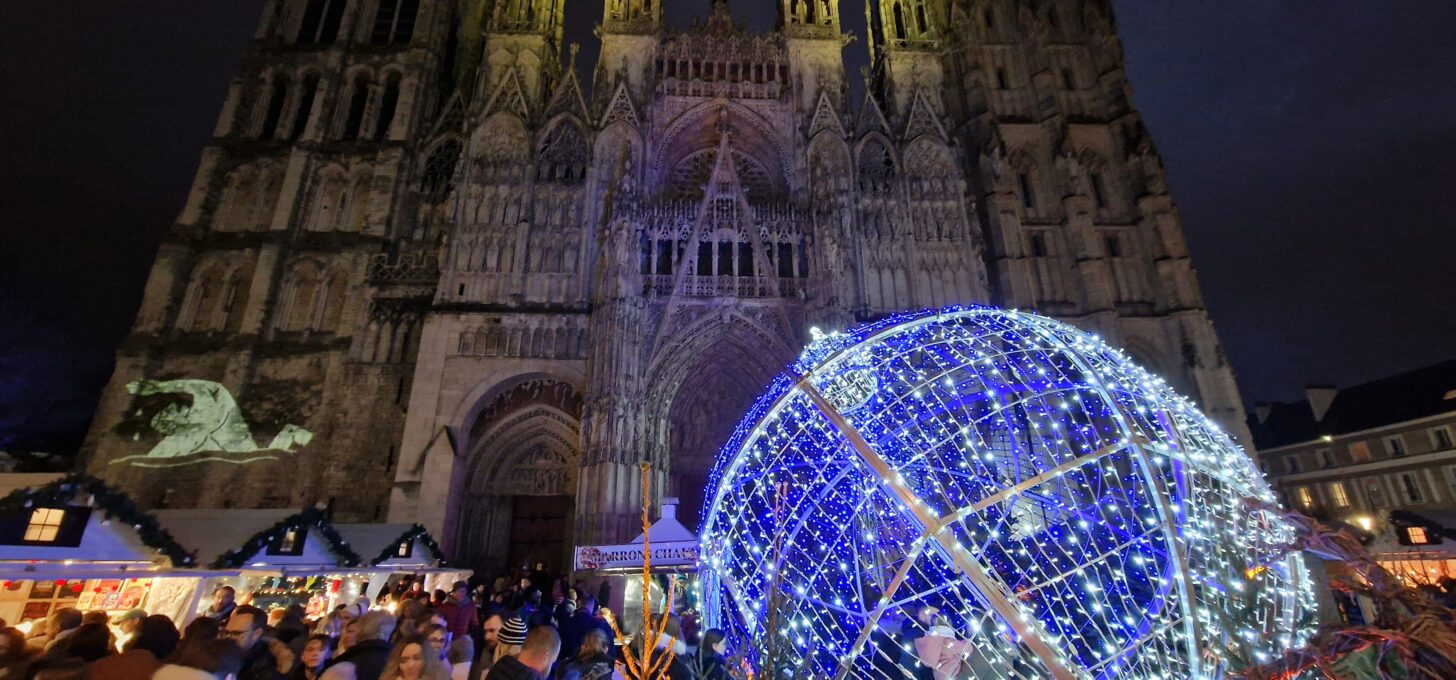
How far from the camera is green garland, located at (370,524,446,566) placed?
43.4 feet

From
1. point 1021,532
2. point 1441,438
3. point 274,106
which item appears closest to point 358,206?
point 274,106

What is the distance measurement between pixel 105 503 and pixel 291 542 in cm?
304

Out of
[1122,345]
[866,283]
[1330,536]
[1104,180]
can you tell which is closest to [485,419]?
[866,283]

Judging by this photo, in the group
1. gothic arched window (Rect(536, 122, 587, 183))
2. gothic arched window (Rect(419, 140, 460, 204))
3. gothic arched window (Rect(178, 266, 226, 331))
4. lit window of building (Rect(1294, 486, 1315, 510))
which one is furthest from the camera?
lit window of building (Rect(1294, 486, 1315, 510))

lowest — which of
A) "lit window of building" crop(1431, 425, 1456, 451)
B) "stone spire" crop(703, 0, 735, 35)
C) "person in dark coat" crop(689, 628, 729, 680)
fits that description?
"person in dark coat" crop(689, 628, 729, 680)

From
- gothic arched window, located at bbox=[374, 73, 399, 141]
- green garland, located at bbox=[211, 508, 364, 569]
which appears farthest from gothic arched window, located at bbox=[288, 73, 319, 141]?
green garland, located at bbox=[211, 508, 364, 569]

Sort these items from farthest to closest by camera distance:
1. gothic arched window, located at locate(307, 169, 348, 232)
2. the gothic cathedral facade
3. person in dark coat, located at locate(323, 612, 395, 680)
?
1. gothic arched window, located at locate(307, 169, 348, 232)
2. the gothic cathedral facade
3. person in dark coat, located at locate(323, 612, 395, 680)

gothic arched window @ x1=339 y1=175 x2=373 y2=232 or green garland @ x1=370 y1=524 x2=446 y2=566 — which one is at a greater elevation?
gothic arched window @ x1=339 y1=175 x2=373 y2=232

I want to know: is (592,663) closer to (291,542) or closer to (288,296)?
(291,542)

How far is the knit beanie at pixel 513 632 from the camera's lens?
216 inches

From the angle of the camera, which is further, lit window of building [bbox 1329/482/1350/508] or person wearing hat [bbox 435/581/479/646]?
lit window of building [bbox 1329/482/1350/508]

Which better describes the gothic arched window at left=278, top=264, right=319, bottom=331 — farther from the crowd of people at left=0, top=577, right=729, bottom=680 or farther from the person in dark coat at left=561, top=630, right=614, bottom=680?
the person in dark coat at left=561, top=630, right=614, bottom=680

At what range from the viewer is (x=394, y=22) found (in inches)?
1060

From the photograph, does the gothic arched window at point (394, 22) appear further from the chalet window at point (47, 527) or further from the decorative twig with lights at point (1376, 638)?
the decorative twig with lights at point (1376, 638)
